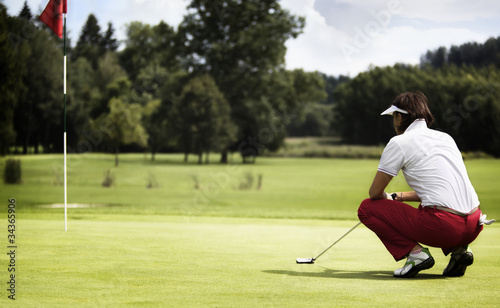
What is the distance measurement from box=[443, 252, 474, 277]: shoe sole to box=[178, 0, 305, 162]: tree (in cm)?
4414

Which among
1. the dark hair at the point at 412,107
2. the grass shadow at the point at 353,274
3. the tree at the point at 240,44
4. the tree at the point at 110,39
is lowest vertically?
the grass shadow at the point at 353,274

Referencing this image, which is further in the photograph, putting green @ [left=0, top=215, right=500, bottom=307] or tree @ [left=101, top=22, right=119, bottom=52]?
tree @ [left=101, top=22, right=119, bottom=52]

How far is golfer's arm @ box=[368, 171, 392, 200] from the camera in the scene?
4451mm

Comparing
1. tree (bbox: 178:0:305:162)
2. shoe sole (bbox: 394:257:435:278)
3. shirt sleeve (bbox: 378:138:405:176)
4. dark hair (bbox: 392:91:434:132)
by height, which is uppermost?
tree (bbox: 178:0:305:162)

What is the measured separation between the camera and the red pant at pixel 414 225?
4.35 metres

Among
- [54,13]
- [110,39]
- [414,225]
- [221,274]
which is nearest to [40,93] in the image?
[110,39]

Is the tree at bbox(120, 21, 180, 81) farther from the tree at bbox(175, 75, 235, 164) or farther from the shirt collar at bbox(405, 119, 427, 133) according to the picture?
the shirt collar at bbox(405, 119, 427, 133)

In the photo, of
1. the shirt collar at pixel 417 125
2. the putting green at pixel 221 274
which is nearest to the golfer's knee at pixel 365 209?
the putting green at pixel 221 274

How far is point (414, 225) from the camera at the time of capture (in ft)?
14.6

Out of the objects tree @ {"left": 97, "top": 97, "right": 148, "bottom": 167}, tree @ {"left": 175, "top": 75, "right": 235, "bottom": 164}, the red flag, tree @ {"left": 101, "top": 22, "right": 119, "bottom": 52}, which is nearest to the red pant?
the red flag

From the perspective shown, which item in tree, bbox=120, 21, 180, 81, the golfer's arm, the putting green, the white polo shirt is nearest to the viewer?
the putting green

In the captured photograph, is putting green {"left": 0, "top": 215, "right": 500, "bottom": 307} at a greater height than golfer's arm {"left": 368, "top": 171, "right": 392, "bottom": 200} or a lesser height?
lesser

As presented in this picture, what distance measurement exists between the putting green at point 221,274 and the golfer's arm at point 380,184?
2.15ft

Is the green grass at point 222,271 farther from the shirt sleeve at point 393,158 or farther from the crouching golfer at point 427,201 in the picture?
the shirt sleeve at point 393,158
